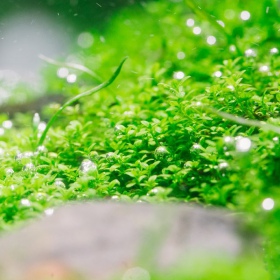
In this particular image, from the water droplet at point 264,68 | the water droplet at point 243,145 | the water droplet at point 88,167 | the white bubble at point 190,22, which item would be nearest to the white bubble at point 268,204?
the water droplet at point 243,145

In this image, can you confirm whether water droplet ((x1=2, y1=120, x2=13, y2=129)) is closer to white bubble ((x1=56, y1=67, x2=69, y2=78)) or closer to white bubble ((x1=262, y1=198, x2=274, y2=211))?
white bubble ((x1=56, y1=67, x2=69, y2=78))

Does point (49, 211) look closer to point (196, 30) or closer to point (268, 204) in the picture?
point (268, 204)

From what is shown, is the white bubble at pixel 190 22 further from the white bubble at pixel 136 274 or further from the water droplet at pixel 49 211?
the white bubble at pixel 136 274

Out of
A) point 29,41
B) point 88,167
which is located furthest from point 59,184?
point 29,41

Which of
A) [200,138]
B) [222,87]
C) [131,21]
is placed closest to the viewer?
[200,138]

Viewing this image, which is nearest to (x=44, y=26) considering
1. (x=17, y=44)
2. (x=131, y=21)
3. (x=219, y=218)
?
(x=17, y=44)

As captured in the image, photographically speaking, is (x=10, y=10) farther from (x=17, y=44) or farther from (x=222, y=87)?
(x=222, y=87)

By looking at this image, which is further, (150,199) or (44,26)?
(44,26)

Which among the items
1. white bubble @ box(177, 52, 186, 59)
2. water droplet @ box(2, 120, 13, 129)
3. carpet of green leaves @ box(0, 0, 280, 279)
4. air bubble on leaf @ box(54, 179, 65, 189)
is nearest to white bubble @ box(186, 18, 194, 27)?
carpet of green leaves @ box(0, 0, 280, 279)
